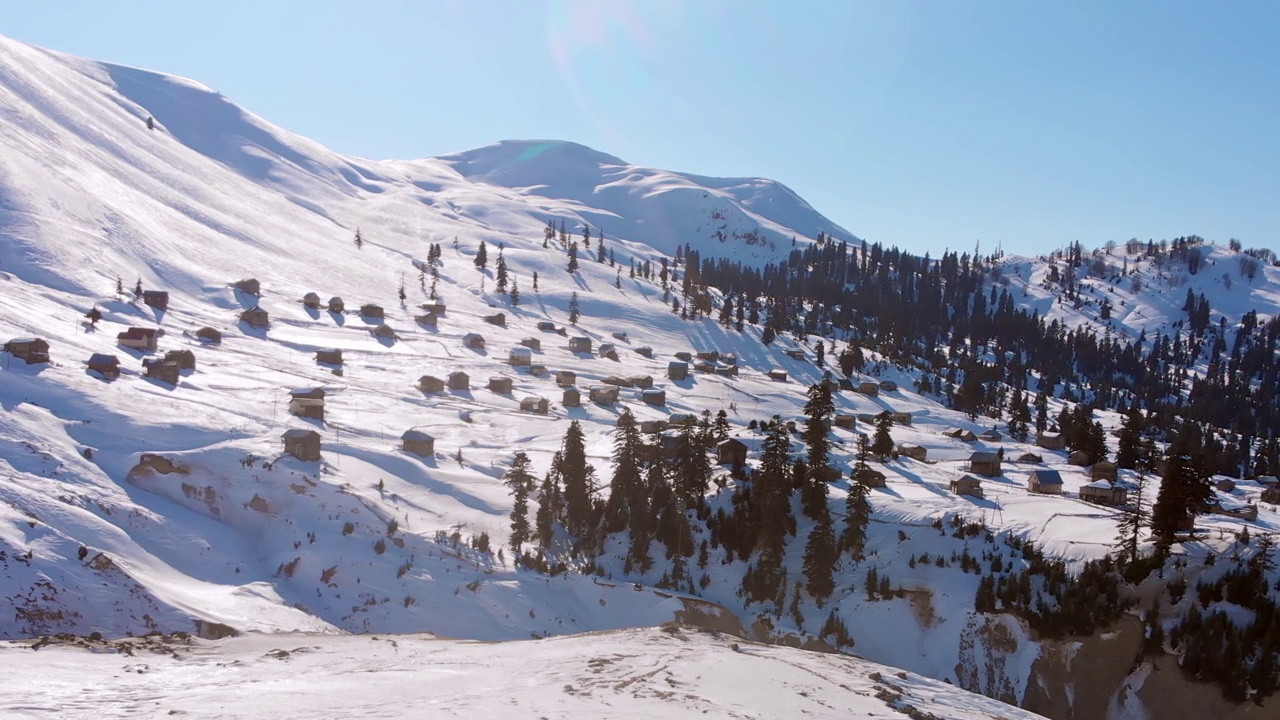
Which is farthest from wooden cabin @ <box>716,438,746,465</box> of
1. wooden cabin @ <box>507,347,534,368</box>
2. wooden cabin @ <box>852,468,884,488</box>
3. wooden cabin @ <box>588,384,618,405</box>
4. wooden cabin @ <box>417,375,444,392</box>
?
wooden cabin @ <box>507,347,534,368</box>

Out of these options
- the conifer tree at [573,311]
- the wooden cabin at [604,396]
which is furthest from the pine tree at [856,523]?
the conifer tree at [573,311]

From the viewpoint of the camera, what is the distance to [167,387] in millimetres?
51875

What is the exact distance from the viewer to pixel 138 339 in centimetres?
6069

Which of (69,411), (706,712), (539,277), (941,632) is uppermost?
(539,277)

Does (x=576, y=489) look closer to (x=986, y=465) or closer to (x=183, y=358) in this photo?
(x=986, y=465)

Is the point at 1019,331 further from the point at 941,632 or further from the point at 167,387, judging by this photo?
the point at 167,387

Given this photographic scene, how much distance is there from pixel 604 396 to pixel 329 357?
2635cm

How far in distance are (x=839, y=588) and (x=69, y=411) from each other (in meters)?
41.8

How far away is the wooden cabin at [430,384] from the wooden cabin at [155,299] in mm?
27570

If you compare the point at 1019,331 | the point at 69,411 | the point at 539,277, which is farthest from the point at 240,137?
the point at 1019,331

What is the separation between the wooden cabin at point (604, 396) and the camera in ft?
249

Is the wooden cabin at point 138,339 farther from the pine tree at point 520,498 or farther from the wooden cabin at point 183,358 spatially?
the pine tree at point 520,498

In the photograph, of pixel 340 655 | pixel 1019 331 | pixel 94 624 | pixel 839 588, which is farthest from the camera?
pixel 1019 331

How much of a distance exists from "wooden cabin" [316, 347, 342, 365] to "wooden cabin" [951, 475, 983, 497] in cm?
5492
